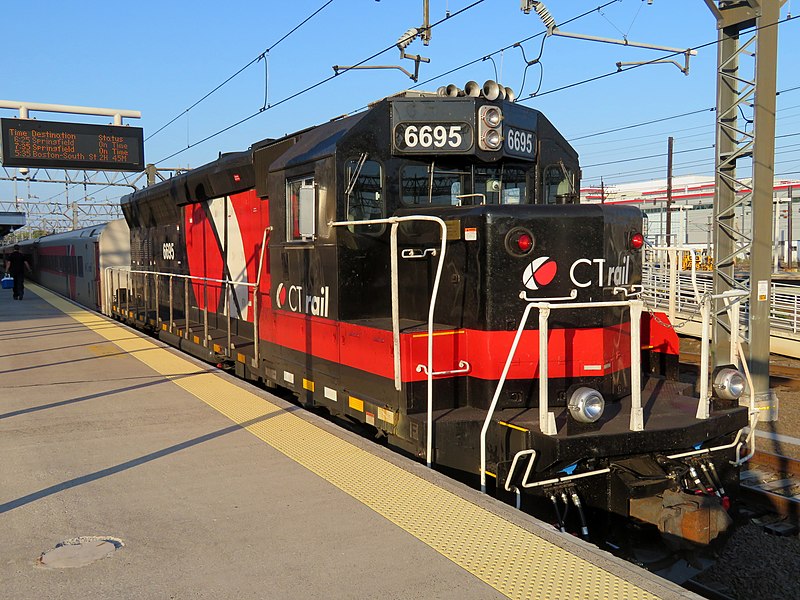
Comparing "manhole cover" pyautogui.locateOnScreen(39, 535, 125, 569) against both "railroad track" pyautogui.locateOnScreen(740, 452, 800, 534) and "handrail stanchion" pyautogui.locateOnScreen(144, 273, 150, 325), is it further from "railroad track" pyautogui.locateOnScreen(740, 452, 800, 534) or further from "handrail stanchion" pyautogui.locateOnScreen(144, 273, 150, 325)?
"handrail stanchion" pyautogui.locateOnScreen(144, 273, 150, 325)

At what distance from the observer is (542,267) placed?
4.69 metres

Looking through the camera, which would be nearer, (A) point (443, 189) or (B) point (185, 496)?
(B) point (185, 496)

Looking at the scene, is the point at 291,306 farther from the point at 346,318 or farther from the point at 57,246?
the point at 57,246

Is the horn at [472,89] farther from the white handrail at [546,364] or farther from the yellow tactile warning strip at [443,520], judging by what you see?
the yellow tactile warning strip at [443,520]

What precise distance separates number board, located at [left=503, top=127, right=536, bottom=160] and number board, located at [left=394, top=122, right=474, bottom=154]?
368 millimetres

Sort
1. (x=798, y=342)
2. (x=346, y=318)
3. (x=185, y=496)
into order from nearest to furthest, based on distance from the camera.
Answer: (x=185, y=496) → (x=346, y=318) → (x=798, y=342)

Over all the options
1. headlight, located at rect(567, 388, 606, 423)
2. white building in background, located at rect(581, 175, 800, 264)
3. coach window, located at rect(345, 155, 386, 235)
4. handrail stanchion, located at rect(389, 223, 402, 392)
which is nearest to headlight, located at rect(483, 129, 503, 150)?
coach window, located at rect(345, 155, 386, 235)

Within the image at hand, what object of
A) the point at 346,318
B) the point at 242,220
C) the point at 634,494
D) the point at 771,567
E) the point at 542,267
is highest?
the point at 242,220

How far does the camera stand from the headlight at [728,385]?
4855mm

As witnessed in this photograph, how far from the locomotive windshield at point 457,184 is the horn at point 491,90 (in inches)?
21.8

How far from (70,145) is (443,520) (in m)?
21.9

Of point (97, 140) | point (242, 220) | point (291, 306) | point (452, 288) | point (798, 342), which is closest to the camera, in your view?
point (452, 288)

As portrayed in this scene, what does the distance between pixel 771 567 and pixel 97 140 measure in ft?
73.9

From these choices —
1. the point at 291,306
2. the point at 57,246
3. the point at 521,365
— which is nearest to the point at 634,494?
the point at 521,365
